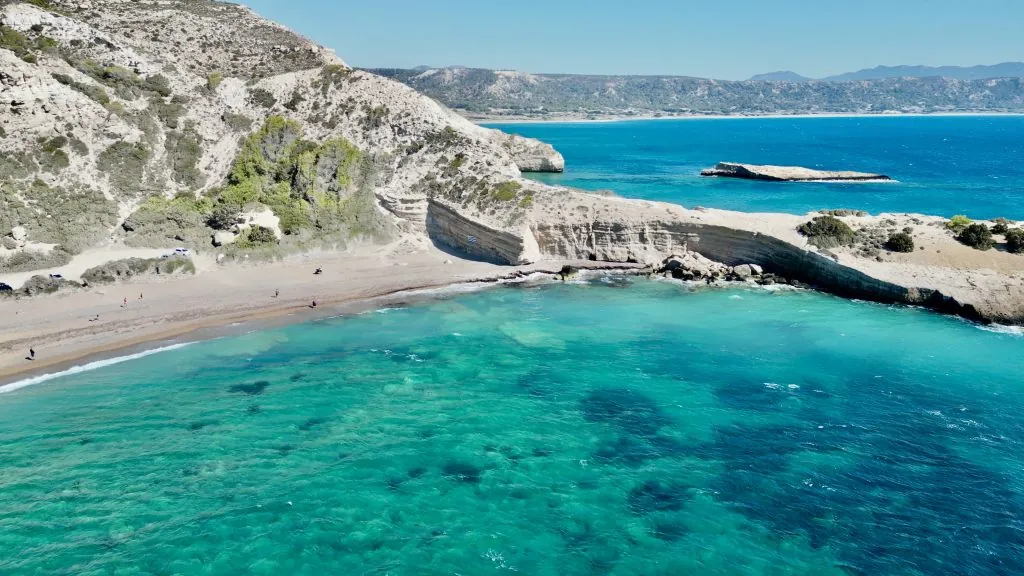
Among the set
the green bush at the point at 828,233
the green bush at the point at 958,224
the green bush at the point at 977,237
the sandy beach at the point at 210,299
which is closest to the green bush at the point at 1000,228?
the green bush at the point at 977,237

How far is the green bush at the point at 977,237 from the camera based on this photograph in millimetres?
45219

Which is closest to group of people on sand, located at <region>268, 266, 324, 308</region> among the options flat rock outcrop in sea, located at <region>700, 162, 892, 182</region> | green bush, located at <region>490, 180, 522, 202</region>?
green bush, located at <region>490, 180, 522, 202</region>

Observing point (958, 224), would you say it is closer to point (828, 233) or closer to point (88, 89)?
point (828, 233)

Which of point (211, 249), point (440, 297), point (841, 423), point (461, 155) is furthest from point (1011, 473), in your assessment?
point (211, 249)

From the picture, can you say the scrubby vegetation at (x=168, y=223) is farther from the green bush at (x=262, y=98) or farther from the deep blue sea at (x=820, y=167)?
the deep blue sea at (x=820, y=167)

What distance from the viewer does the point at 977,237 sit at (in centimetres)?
4569

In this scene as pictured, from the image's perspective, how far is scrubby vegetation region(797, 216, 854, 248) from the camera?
47719 millimetres

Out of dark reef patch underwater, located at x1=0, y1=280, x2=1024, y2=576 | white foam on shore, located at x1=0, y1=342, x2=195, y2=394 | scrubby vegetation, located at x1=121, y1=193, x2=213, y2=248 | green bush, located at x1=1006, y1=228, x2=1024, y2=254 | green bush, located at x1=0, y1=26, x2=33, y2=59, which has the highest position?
green bush, located at x1=0, y1=26, x2=33, y2=59

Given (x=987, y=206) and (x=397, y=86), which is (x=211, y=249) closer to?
(x=397, y=86)

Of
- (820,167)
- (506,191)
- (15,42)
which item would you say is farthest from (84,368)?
(820,167)

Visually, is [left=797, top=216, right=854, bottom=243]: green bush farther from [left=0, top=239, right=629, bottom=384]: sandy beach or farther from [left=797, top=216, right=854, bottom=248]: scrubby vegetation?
[left=0, top=239, right=629, bottom=384]: sandy beach

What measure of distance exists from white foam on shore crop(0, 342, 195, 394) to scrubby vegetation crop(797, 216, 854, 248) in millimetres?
42062

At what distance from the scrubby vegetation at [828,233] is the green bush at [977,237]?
280 inches

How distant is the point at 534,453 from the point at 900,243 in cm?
3466
